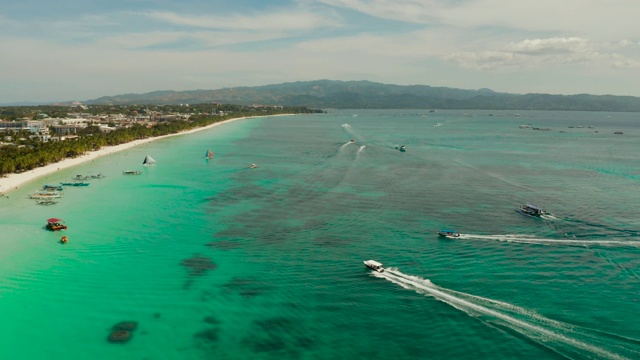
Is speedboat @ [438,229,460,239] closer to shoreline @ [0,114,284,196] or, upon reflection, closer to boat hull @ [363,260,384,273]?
boat hull @ [363,260,384,273]

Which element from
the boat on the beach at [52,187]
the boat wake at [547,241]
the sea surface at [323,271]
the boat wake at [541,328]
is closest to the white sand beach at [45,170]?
the sea surface at [323,271]

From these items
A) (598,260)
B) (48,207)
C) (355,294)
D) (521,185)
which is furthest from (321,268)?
(521,185)

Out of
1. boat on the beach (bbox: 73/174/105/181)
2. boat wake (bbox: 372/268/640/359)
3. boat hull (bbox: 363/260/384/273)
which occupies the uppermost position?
boat on the beach (bbox: 73/174/105/181)

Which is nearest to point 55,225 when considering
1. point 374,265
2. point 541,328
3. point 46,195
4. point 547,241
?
point 46,195

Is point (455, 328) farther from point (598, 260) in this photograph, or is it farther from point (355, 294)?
point (598, 260)

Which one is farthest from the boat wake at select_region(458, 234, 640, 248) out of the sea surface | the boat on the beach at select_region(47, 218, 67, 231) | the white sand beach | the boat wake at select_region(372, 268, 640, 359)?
the white sand beach

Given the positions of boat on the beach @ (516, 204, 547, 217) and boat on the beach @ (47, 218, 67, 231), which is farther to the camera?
boat on the beach @ (516, 204, 547, 217)

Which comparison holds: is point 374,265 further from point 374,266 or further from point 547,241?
point 547,241
